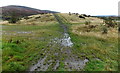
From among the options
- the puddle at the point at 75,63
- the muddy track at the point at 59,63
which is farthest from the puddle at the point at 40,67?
the puddle at the point at 75,63

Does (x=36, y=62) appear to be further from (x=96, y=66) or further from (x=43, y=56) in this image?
(x=96, y=66)

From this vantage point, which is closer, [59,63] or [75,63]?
[59,63]

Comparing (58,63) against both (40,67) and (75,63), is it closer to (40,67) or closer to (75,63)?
(75,63)

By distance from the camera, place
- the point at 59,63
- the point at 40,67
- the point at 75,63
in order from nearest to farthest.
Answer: the point at 40,67, the point at 59,63, the point at 75,63

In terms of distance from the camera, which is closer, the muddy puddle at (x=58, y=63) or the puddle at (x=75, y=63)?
the muddy puddle at (x=58, y=63)

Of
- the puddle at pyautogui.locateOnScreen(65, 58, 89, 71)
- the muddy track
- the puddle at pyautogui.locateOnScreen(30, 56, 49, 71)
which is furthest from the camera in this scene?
the puddle at pyautogui.locateOnScreen(65, 58, 89, 71)

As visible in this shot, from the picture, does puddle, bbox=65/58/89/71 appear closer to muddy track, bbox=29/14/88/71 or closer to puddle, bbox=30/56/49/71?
muddy track, bbox=29/14/88/71

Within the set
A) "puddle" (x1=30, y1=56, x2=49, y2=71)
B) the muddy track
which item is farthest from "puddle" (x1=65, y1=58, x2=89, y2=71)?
"puddle" (x1=30, y1=56, x2=49, y2=71)

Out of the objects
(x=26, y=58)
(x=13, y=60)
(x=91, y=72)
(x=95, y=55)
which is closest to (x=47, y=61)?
(x=26, y=58)

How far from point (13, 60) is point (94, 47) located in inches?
415

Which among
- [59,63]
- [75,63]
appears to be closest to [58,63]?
[59,63]

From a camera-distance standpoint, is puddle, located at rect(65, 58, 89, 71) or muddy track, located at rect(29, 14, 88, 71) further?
puddle, located at rect(65, 58, 89, 71)

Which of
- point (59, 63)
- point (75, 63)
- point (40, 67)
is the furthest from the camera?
point (75, 63)

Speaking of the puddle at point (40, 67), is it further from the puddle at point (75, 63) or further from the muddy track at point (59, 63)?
the puddle at point (75, 63)
